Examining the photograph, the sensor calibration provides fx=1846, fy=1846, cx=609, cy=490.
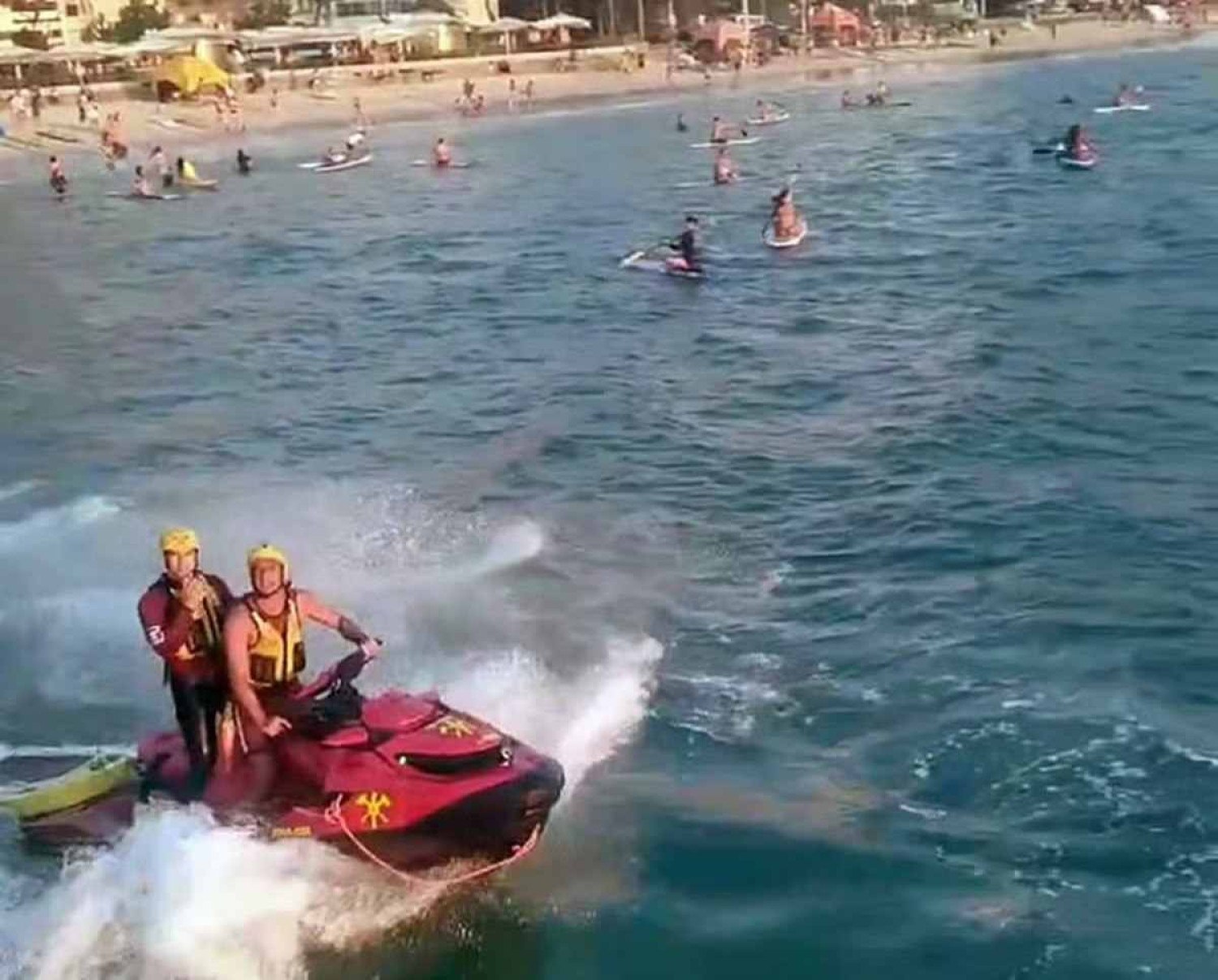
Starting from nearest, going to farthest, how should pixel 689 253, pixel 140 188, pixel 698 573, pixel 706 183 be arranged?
pixel 698 573
pixel 689 253
pixel 706 183
pixel 140 188

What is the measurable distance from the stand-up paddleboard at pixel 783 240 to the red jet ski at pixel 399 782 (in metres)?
30.4

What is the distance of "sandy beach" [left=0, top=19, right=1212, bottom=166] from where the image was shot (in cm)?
7500

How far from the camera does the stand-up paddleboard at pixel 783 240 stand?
1578 inches

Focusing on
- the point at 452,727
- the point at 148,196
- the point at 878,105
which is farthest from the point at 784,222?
the point at 878,105

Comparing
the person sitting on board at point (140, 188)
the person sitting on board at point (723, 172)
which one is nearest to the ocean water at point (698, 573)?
the person sitting on board at point (723, 172)

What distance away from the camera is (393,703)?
1059cm

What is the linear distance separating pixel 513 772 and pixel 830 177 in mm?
46400

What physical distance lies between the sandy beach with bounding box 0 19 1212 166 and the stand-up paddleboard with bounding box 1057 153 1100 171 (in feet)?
108

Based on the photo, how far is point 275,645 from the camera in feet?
34.1

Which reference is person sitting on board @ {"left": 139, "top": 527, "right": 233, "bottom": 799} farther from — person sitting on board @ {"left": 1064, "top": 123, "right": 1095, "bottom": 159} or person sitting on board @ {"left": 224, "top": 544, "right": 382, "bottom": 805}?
person sitting on board @ {"left": 1064, "top": 123, "right": 1095, "bottom": 159}

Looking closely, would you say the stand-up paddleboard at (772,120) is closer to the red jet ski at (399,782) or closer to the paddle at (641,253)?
the paddle at (641,253)

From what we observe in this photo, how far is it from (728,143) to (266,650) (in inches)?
2274

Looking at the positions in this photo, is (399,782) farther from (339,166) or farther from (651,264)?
(339,166)

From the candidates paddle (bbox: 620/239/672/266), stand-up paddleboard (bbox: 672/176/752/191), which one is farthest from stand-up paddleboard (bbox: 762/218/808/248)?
stand-up paddleboard (bbox: 672/176/752/191)
